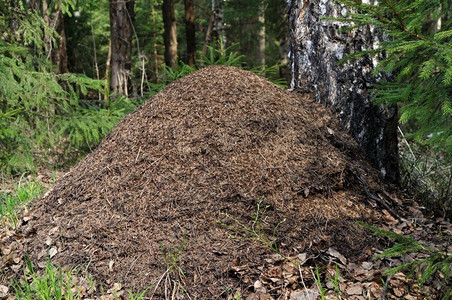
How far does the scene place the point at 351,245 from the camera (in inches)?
114

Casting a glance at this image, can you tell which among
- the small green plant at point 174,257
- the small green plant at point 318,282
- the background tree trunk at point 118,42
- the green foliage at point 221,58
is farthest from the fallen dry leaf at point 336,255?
the background tree trunk at point 118,42

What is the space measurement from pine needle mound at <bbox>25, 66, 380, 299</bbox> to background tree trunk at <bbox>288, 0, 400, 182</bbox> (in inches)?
6.7

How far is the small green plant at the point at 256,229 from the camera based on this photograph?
2828mm

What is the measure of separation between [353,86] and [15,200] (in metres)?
3.52

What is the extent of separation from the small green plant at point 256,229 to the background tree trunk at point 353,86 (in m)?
1.27

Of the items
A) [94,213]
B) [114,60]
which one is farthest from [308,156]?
[114,60]

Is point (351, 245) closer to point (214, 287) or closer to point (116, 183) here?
point (214, 287)

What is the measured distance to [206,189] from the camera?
3109 mm

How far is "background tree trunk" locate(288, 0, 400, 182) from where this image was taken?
3.65m

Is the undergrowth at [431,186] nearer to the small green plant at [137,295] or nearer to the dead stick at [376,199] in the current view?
the dead stick at [376,199]

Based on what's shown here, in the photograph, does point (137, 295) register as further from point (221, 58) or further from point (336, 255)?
point (221, 58)

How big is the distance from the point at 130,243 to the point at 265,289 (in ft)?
3.34

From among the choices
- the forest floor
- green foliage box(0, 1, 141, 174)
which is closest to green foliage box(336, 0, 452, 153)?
the forest floor

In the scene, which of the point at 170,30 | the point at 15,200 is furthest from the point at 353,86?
the point at 170,30
